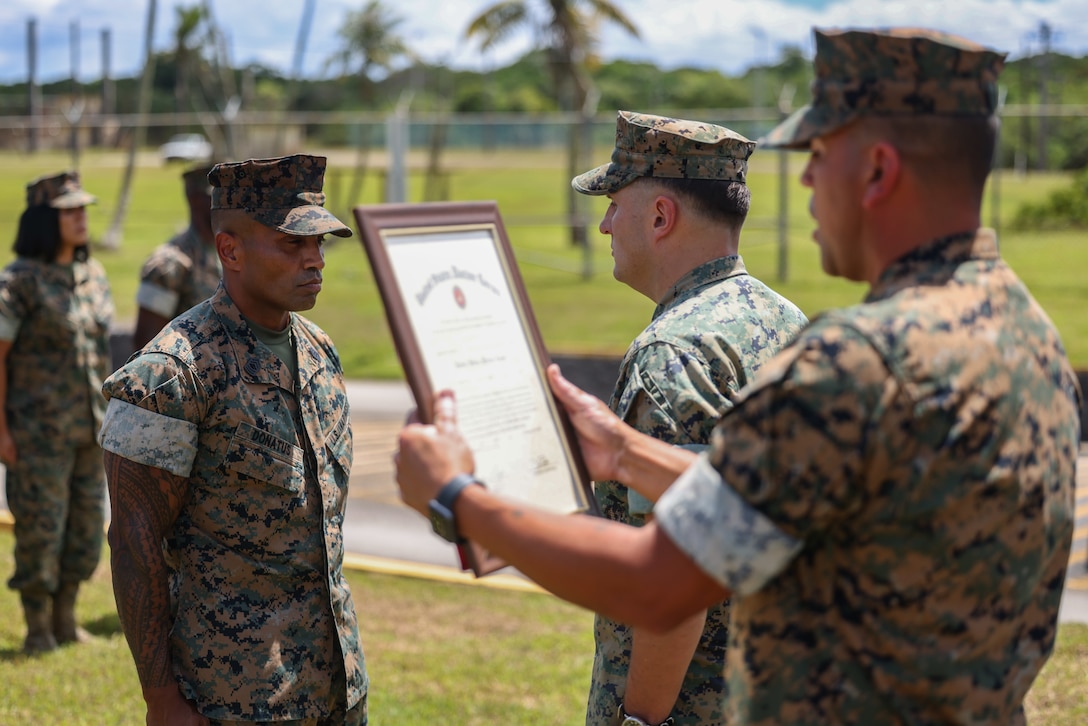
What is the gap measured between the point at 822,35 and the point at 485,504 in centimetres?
98

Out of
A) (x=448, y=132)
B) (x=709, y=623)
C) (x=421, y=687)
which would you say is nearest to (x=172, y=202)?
(x=448, y=132)

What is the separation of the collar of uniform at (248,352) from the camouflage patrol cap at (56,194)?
3.51 metres

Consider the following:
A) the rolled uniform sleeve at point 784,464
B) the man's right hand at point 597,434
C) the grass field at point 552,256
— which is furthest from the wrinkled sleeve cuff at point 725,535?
the grass field at point 552,256

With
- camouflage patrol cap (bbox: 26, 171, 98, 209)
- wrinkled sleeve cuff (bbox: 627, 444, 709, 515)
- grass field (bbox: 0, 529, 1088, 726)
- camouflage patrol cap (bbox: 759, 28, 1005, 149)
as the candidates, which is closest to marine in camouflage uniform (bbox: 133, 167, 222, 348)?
camouflage patrol cap (bbox: 26, 171, 98, 209)

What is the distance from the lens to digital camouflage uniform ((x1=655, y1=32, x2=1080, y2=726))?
178 cm

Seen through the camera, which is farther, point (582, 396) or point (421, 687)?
point (421, 687)

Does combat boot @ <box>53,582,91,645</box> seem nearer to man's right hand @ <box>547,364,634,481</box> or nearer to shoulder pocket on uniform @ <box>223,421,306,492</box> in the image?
shoulder pocket on uniform @ <box>223,421,306,492</box>

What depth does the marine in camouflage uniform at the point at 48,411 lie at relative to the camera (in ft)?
20.6

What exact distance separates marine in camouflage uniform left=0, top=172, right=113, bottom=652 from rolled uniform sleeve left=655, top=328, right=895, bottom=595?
5316mm

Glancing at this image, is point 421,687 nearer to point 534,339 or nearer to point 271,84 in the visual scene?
point 534,339

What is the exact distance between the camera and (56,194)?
643cm

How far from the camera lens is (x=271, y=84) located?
6581 cm

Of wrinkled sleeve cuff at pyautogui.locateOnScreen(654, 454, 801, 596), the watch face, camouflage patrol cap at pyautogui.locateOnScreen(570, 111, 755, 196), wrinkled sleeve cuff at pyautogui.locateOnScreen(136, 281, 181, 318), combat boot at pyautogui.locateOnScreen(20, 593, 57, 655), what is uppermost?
camouflage patrol cap at pyautogui.locateOnScreen(570, 111, 755, 196)

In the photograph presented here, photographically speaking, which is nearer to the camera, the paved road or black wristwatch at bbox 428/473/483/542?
black wristwatch at bbox 428/473/483/542
